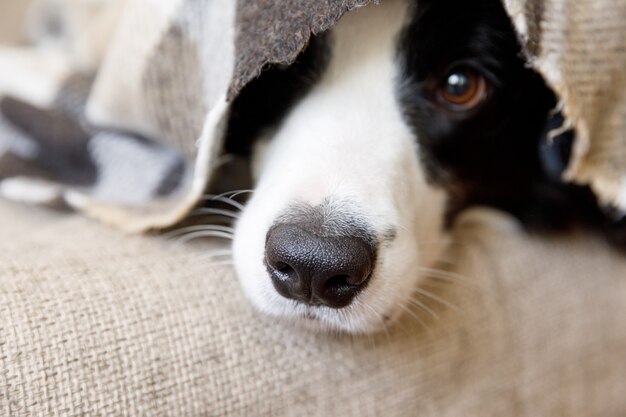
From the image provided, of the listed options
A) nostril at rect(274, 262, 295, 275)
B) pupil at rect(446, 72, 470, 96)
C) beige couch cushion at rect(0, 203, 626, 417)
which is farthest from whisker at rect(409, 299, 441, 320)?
pupil at rect(446, 72, 470, 96)

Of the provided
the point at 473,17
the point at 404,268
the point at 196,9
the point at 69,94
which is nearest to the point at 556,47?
the point at 473,17

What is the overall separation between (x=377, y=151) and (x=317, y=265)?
0.21 meters

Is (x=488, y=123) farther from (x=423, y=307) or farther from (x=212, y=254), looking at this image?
(x=212, y=254)

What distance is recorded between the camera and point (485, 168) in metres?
0.98

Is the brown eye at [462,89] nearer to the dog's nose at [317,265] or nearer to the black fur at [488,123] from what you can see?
the black fur at [488,123]

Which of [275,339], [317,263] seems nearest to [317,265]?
[317,263]

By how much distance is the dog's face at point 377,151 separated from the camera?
697 millimetres

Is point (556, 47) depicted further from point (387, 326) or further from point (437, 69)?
point (387, 326)

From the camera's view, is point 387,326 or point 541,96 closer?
point 387,326

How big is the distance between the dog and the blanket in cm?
7

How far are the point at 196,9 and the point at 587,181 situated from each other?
503mm

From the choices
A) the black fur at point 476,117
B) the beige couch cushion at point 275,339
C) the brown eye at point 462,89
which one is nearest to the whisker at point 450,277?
the beige couch cushion at point 275,339

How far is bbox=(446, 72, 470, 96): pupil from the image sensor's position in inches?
35.1

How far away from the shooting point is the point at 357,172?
755 mm
